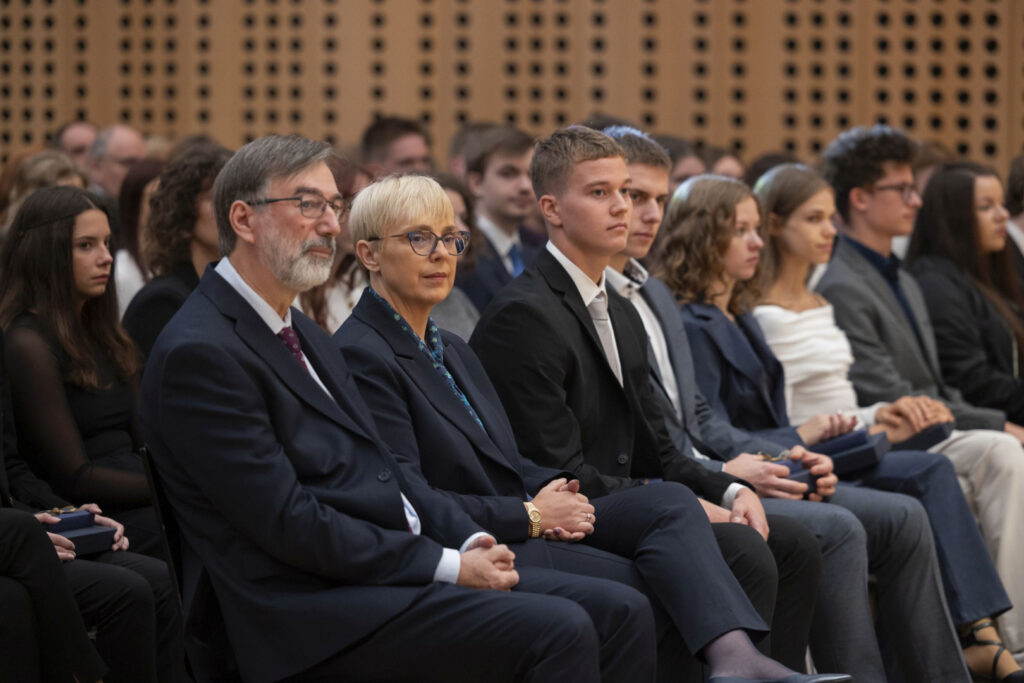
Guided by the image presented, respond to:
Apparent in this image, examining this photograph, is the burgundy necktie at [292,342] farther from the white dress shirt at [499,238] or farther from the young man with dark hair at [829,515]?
the white dress shirt at [499,238]

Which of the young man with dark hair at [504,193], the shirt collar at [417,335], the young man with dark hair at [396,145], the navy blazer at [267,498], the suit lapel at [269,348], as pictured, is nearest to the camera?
the navy blazer at [267,498]

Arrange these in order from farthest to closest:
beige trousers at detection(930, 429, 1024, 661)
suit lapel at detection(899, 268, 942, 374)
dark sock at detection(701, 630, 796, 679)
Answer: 1. suit lapel at detection(899, 268, 942, 374)
2. beige trousers at detection(930, 429, 1024, 661)
3. dark sock at detection(701, 630, 796, 679)

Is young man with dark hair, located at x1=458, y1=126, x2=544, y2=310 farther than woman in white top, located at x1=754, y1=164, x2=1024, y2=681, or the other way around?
young man with dark hair, located at x1=458, y1=126, x2=544, y2=310

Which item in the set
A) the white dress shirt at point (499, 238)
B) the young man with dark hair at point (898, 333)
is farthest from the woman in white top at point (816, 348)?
the white dress shirt at point (499, 238)

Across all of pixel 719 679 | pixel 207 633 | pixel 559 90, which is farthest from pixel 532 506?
pixel 559 90

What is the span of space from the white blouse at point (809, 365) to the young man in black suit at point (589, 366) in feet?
3.24

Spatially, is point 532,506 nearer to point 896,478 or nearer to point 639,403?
point 639,403

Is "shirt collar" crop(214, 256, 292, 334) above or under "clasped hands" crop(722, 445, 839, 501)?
above

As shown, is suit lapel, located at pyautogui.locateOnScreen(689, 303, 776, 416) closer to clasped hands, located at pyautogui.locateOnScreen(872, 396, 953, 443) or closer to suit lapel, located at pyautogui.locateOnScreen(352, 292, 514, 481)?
clasped hands, located at pyautogui.locateOnScreen(872, 396, 953, 443)

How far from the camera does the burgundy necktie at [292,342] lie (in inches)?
105

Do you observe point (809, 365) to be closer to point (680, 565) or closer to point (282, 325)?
point (680, 565)

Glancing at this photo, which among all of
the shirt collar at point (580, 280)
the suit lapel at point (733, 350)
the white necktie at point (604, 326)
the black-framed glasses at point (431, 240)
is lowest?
the suit lapel at point (733, 350)

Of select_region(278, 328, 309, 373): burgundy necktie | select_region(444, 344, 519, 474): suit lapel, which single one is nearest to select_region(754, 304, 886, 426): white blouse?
select_region(444, 344, 519, 474): suit lapel

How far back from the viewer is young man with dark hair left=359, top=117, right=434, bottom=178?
630 cm
